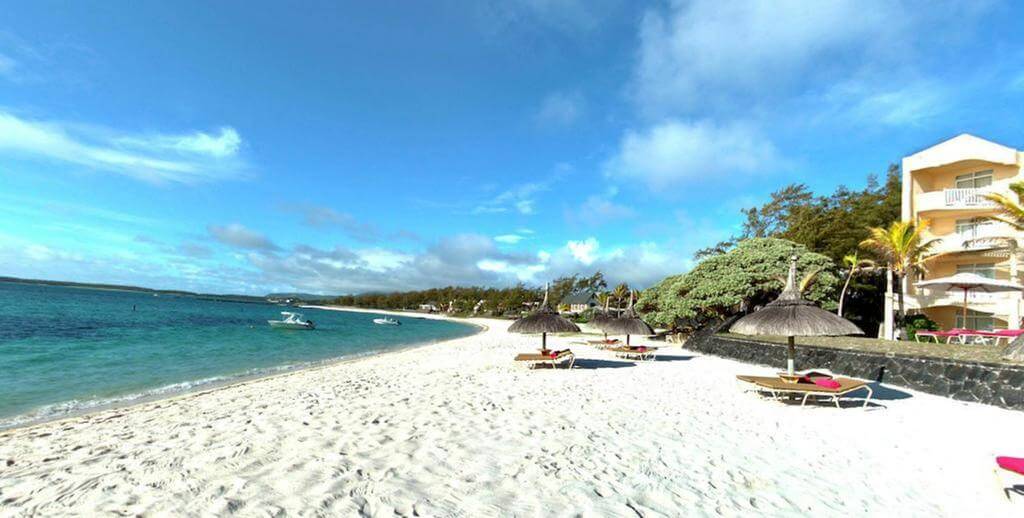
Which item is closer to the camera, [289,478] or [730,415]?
[289,478]

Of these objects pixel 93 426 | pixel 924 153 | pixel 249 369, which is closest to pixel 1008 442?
pixel 93 426

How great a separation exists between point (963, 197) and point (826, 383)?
57.9 ft

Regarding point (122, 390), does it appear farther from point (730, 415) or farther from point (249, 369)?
point (730, 415)

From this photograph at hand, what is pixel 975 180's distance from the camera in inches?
778

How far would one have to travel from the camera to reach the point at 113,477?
4.35 m

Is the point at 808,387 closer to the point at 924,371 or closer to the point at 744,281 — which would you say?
the point at 924,371

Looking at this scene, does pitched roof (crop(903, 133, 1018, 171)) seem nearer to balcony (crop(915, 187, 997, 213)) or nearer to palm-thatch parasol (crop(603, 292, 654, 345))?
balcony (crop(915, 187, 997, 213))

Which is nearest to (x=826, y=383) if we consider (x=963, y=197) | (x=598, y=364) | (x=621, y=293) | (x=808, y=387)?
(x=808, y=387)

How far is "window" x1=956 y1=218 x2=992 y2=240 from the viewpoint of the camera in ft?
59.1

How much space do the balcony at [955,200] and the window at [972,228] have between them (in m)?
0.79

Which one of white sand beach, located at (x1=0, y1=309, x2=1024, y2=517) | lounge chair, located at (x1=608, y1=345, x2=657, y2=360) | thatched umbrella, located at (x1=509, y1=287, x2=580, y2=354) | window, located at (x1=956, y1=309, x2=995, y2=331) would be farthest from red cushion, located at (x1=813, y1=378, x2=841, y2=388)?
window, located at (x1=956, y1=309, x2=995, y2=331)

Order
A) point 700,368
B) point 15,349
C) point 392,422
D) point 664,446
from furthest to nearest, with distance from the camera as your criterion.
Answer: point 15,349 → point 700,368 → point 392,422 → point 664,446

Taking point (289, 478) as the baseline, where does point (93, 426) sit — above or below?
below

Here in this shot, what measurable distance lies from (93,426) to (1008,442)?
1285cm
